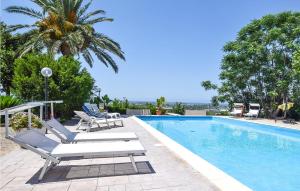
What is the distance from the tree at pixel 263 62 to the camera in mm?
18375

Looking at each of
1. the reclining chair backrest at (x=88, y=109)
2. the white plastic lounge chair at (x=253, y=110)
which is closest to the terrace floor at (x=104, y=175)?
the reclining chair backrest at (x=88, y=109)

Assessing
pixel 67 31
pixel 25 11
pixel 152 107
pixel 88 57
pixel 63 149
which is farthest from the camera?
pixel 152 107

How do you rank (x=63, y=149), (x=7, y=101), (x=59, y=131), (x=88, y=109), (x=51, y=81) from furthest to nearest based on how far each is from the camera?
(x=51, y=81) → (x=88, y=109) → (x=7, y=101) → (x=59, y=131) → (x=63, y=149)

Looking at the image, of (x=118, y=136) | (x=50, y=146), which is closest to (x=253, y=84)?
(x=118, y=136)

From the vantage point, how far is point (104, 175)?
17.2ft

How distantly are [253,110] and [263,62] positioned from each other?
3.35 metres

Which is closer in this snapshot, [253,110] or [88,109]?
[88,109]

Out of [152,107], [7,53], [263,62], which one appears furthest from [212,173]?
[7,53]

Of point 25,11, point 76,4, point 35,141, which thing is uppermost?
point 76,4

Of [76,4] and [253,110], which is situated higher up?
[76,4]

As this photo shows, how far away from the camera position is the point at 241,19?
23.1 meters

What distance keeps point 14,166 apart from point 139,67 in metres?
33.9

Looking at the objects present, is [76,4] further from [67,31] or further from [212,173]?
[212,173]

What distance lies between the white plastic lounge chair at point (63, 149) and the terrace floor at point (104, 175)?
11.0 inches
